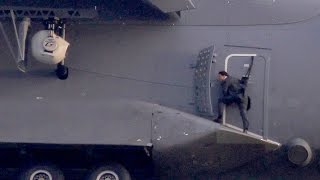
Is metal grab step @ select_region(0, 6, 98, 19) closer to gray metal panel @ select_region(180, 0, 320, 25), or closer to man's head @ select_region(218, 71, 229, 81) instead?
gray metal panel @ select_region(180, 0, 320, 25)

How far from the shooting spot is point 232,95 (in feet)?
36.4

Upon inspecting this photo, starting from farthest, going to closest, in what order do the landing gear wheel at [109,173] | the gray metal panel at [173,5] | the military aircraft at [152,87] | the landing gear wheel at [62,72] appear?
the landing gear wheel at [62,72] < the landing gear wheel at [109,173] < the military aircraft at [152,87] < the gray metal panel at [173,5]

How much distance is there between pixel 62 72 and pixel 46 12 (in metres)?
0.91

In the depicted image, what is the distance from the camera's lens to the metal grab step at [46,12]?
1116 centimetres

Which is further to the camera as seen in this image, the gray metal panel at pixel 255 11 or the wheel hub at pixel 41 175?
the gray metal panel at pixel 255 11

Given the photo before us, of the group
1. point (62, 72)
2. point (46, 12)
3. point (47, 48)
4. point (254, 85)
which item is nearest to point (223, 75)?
point (254, 85)

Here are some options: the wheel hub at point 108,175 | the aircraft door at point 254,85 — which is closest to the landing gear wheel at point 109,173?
the wheel hub at point 108,175

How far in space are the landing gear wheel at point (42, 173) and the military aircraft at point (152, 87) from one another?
14 mm

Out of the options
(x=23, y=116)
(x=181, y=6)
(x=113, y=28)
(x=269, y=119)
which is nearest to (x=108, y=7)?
(x=113, y=28)

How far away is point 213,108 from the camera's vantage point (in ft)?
36.9

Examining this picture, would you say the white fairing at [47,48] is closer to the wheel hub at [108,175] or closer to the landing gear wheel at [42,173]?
the landing gear wheel at [42,173]

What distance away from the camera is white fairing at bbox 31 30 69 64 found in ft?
35.5

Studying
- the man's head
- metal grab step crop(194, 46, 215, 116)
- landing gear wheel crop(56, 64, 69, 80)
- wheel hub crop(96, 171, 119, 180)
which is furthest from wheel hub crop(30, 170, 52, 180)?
the man's head

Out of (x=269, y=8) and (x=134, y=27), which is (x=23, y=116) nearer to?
(x=134, y=27)
